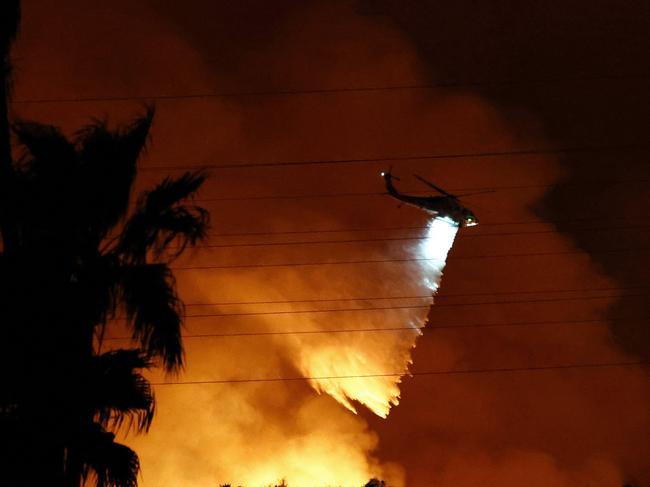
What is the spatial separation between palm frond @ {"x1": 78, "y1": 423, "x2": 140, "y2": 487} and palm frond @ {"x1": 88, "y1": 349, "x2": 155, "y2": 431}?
1.05 ft

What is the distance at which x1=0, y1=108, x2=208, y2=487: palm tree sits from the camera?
8.28 m

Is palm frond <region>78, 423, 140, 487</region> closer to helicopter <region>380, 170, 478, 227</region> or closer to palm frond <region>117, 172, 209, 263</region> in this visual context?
palm frond <region>117, 172, 209, 263</region>

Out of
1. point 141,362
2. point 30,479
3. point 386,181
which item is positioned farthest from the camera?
point 386,181

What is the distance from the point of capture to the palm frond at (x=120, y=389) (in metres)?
8.56

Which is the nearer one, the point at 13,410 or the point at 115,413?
the point at 13,410

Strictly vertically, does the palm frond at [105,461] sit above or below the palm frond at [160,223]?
below

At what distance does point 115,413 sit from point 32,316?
1.47 m

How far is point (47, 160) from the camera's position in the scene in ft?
29.1

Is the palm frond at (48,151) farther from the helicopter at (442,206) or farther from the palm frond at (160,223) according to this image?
the helicopter at (442,206)

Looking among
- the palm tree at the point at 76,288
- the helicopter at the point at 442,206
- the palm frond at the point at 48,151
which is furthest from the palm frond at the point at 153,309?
the helicopter at the point at 442,206

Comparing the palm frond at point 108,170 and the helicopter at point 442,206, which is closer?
the palm frond at point 108,170

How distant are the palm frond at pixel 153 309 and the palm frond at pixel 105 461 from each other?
1.03 m

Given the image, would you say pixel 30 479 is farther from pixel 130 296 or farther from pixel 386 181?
pixel 386 181

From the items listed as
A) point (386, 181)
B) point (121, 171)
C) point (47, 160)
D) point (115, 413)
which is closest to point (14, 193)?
point (47, 160)
